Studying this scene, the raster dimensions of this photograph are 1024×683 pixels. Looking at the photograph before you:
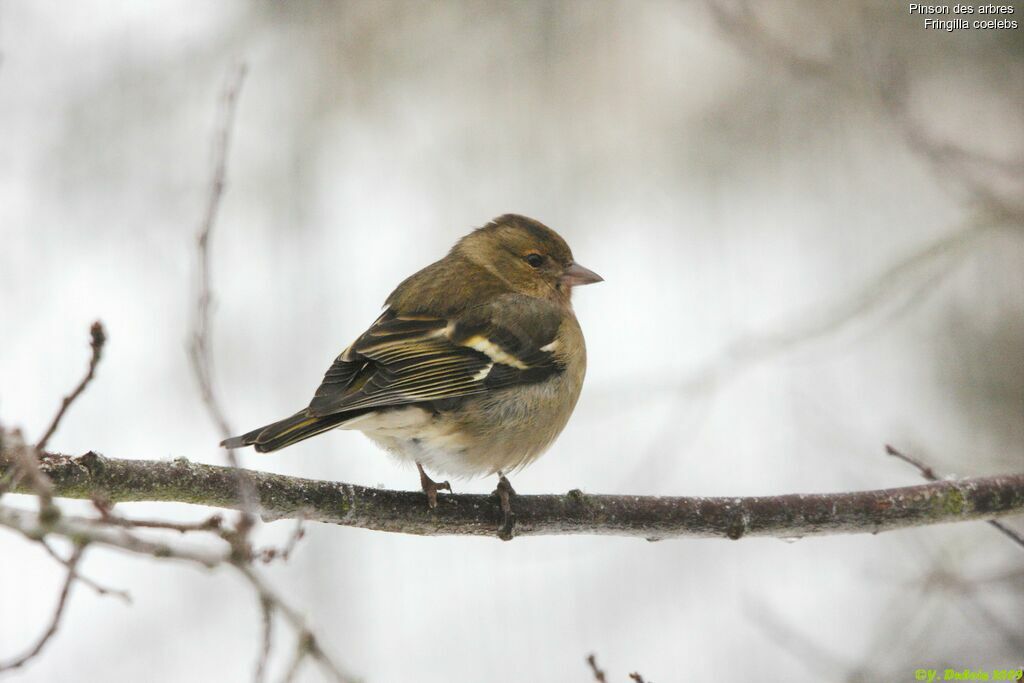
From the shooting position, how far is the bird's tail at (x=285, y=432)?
3250mm

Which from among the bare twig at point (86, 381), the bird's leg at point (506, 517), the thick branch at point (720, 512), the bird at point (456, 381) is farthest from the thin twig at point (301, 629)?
the bird's leg at point (506, 517)

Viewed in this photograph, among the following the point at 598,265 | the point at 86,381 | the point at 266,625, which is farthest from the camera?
the point at 598,265

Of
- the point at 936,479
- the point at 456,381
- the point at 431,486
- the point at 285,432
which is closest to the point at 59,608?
the point at 285,432

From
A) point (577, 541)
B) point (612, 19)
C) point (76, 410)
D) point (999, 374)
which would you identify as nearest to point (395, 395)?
point (577, 541)

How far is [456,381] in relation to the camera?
4.01 meters

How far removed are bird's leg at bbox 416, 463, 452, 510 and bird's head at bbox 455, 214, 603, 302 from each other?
142 cm

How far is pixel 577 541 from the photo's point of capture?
686cm

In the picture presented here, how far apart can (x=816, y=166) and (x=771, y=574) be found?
3857 millimetres

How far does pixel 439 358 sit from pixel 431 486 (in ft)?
2.02

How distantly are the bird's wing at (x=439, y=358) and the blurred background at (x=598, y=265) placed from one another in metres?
1.91

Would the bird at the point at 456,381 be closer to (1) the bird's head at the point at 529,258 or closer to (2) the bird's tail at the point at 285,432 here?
(2) the bird's tail at the point at 285,432

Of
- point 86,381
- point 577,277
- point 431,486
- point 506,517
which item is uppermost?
point 577,277

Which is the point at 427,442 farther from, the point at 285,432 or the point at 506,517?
the point at 285,432

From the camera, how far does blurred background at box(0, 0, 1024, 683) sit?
6.82 metres
